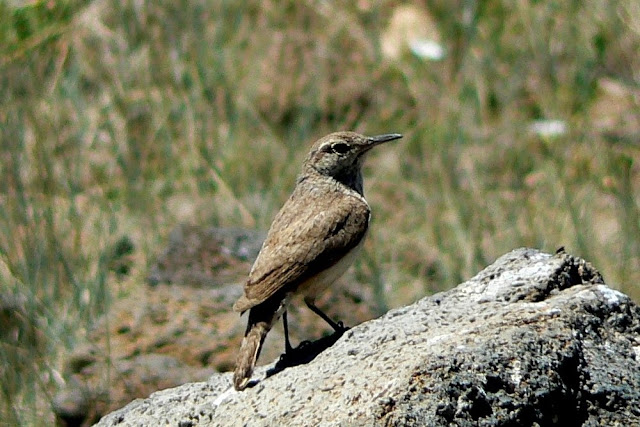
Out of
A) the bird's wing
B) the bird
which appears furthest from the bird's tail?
the bird's wing

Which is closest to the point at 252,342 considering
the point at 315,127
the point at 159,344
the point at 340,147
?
the point at 159,344

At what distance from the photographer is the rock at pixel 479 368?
11.8ft

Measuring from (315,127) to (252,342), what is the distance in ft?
17.7

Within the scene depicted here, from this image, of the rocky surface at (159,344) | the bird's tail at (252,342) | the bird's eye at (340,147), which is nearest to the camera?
the bird's tail at (252,342)

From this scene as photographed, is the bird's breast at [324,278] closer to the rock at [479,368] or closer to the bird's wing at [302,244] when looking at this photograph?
the bird's wing at [302,244]

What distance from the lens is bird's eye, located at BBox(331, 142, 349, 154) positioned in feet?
21.3

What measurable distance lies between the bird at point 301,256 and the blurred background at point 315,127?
5.44 feet

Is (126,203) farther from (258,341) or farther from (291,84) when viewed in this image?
(258,341)

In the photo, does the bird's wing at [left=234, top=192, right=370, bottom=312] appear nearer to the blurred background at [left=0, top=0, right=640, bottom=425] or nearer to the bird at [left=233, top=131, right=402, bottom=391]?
the bird at [left=233, top=131, right=402, bottom=391]

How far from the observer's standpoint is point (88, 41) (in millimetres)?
10492

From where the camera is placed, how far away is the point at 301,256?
17.3ft

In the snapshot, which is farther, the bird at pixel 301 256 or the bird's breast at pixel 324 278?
the bird's breast at pixel 324 278

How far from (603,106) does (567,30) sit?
0.76 m

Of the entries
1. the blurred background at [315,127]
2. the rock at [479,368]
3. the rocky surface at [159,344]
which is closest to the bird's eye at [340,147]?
the rocky surface at [159,344]
